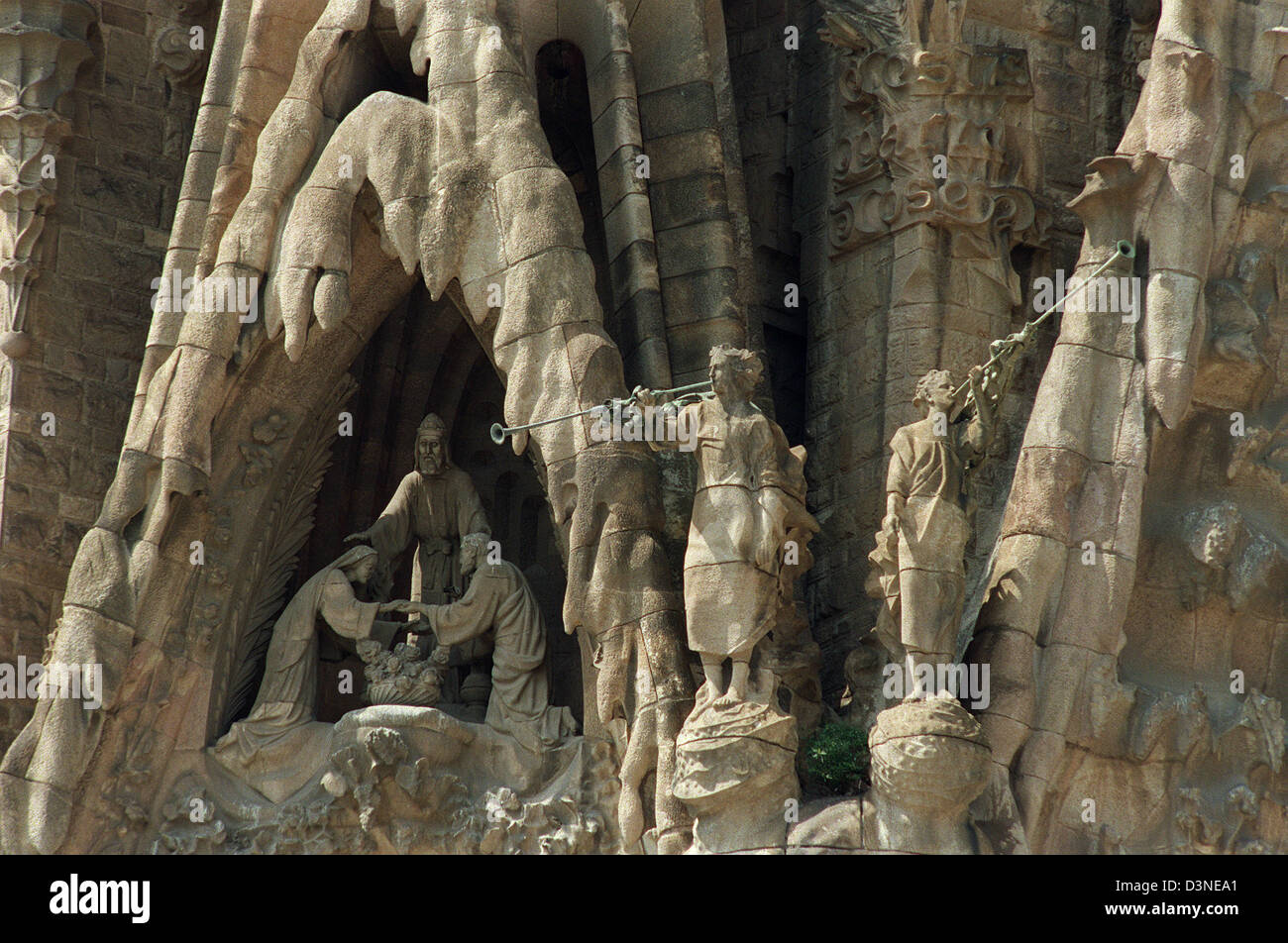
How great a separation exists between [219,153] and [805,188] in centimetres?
340

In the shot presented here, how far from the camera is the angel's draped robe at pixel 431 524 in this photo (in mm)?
17109

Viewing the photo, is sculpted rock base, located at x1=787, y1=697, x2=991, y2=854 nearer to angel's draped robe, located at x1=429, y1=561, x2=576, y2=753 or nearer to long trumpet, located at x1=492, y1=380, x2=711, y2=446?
angel's draped robe, located at x1=429, y1=561, x2=576, y2=753

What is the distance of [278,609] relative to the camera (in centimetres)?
1717

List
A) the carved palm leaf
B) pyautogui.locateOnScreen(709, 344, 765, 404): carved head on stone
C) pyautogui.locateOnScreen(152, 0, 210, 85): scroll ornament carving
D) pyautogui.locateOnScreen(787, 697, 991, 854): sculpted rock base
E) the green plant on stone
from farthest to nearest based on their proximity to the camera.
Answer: pyautogui.locateOnScreen(152, 0, 210, 85): scroll ornament carving, the carved palm leaf, pyautogui.locateOnScreen(709, 344, 765, 404): carved head on stone, the green plant on stone, pyautogui.locateOnScreen(787, 697, 991, 854): sculpted rock base

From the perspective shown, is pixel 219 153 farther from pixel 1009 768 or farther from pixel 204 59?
pixel 1009 768

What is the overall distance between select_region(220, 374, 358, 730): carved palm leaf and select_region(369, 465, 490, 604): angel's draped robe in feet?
1.35

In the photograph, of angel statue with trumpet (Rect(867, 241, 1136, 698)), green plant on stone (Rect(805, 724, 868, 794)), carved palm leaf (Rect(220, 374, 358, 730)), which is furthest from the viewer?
carved palm leaf (Rect(220, 374, 358, 730))

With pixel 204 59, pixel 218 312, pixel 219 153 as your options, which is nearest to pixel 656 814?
pixel 218 312

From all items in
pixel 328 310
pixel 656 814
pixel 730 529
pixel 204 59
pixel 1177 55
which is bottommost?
pixel 656 814

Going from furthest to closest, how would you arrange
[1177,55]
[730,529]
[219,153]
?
[219,153] < [1177,55] < [730,529]

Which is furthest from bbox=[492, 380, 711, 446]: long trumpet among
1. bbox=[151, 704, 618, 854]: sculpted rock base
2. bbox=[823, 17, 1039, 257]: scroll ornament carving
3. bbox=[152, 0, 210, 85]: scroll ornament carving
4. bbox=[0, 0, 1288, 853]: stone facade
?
bbox=[152, 0, 210, 85]: scroll ornament carving

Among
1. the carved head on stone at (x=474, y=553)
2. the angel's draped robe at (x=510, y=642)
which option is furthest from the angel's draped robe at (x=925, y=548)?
the carved head on stone at (x=474, y=553)

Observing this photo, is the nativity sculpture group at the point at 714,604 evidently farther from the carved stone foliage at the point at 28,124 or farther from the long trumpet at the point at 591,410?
the carved stone foliage at the point at 28,124

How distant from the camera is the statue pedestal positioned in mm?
15148
